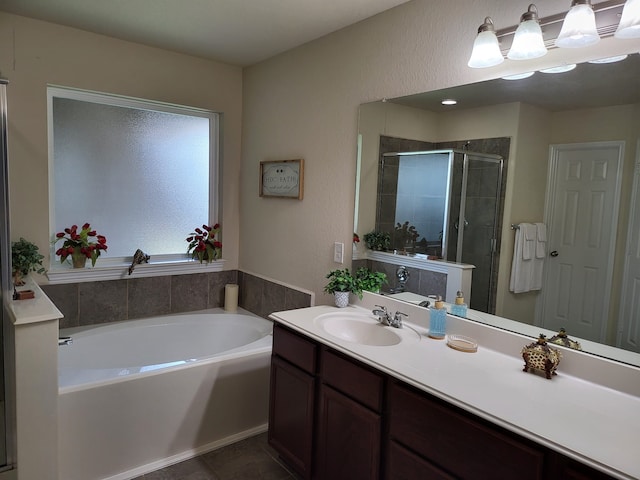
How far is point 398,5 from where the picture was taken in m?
2.27

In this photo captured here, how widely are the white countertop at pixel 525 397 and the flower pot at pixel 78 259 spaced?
72.7 inches

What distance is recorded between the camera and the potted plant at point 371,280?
2471mm

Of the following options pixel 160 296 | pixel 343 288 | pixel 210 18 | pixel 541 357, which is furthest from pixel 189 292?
pixel 541 357

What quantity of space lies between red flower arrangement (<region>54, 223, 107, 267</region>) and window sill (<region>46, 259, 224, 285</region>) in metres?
0.08

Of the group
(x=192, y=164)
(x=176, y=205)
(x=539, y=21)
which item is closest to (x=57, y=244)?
(x=176, y=205)

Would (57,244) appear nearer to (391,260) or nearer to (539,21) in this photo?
(391,260)

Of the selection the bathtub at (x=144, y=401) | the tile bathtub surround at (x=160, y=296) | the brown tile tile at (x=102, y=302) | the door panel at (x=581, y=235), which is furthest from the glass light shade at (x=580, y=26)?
the brown tile tile at (x=102, y=302)

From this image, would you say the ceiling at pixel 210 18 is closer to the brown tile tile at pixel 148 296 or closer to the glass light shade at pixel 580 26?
the glass light shade at pixel 580 26

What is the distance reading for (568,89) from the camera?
66.2 inches

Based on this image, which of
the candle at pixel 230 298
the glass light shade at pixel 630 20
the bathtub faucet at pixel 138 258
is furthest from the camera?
the candle at pixel 230 298

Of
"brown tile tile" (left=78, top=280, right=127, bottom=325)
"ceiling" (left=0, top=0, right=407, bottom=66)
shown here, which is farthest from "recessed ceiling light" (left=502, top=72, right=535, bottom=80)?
"brown tile tile" (left=78, top=280, right=127, bottom=325)

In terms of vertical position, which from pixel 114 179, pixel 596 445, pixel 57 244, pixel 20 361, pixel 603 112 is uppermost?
pixel 603 112

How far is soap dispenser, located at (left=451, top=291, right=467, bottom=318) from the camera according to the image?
2040 mm

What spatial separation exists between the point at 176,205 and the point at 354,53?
181 centimetres
